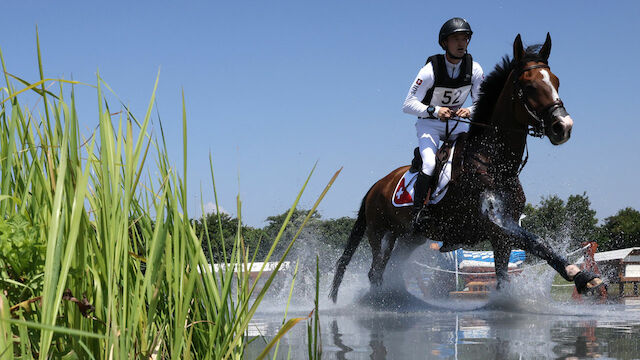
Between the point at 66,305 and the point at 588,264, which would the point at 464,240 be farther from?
the point at 66,305

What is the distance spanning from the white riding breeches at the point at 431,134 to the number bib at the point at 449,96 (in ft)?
0.75

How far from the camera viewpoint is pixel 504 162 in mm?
6859

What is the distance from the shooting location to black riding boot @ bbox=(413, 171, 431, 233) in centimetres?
762

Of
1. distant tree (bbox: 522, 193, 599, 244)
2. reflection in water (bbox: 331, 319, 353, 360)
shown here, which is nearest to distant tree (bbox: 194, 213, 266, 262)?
reflection in water (bbox: 331, 319, 353, 360)

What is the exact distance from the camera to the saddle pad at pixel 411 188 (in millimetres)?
7434

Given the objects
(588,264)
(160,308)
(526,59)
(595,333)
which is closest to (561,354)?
(595,333)

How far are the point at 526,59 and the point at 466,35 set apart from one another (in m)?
0.91

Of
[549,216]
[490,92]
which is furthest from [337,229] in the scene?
[490,92]

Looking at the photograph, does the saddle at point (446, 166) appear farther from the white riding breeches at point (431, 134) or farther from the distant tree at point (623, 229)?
the distant tree at point (623, 229)

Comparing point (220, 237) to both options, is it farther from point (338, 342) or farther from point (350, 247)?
point (350, 247)

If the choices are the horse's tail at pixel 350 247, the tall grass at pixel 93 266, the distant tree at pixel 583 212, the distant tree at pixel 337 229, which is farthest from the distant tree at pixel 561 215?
the tall grass at pixel 93 266

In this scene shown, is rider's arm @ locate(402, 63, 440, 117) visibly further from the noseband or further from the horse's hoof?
the horse's hoof

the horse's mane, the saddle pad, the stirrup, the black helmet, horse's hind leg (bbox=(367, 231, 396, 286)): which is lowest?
horse's hind leg (bbox=(367, 231, 396, 286))

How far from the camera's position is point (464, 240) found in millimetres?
7770
